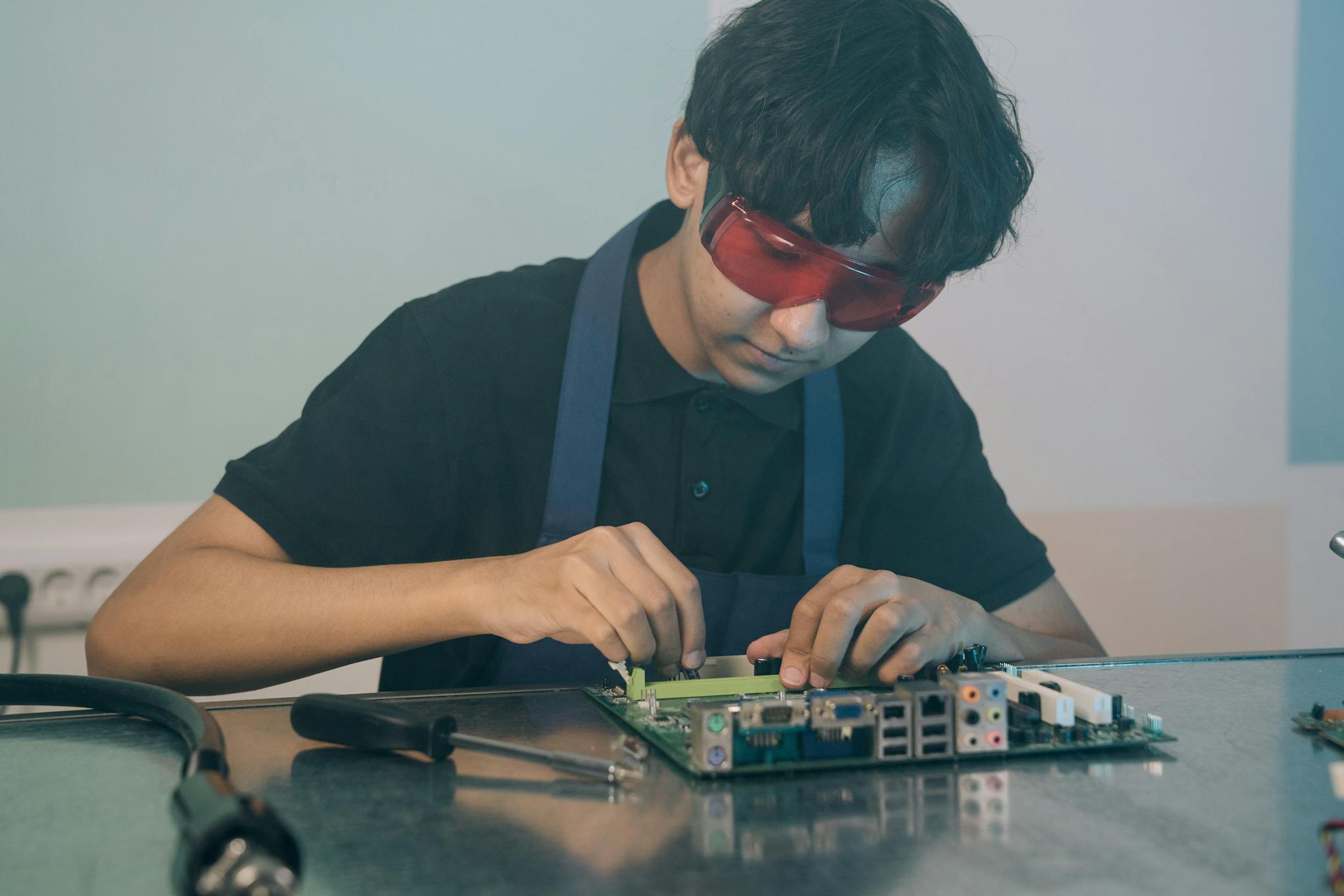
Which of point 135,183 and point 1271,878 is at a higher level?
point 135,183

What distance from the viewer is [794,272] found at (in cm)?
143

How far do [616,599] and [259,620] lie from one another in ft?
1.73

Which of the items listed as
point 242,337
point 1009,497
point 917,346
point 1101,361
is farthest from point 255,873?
point 1101,361

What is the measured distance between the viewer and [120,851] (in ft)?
2.54

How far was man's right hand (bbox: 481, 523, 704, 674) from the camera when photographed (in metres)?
1.15

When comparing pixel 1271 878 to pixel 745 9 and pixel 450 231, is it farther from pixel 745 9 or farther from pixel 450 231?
pixel 450 231

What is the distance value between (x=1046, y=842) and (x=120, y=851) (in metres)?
0.65

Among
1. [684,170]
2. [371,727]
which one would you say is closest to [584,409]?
[684,170]

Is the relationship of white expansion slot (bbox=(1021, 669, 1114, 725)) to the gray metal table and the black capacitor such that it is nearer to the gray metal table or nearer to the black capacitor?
the gray metal table

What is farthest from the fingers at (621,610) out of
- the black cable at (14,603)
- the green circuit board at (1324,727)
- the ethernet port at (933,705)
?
the black cable at (14,603)

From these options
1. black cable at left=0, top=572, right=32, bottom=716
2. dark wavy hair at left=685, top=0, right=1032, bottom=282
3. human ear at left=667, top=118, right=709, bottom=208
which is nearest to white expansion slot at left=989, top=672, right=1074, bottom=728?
dark wavy hair at left=685, top=0, right=1032, bottom=282

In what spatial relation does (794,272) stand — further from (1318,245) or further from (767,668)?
(1318,245)

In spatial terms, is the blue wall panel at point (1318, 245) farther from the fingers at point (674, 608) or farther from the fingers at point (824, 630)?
the fingers at point (674, 608)

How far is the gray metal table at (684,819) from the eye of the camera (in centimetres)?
72
